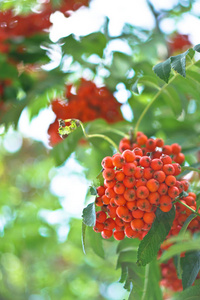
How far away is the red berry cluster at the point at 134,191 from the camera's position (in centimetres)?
106

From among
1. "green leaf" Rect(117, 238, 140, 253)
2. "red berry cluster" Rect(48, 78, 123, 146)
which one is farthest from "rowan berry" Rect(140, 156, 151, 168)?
"red berry cluster" Rect(48, 78, 123, 146)

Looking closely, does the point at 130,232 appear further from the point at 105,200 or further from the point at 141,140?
the point at 141,140

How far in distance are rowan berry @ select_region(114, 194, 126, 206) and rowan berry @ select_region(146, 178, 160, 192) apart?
84 mm

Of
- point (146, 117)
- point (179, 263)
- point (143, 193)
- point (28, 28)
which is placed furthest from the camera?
point (28, 28)

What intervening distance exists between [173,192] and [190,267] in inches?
10.3

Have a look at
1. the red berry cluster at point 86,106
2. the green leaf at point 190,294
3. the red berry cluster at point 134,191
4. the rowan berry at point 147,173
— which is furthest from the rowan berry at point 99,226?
the red berry cluster at point 86,106

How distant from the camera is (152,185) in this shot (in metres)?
1.06

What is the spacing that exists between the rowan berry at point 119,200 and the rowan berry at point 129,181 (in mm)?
38

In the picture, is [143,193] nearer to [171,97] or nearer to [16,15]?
[171,97]

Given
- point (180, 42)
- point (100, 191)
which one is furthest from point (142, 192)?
point (180, 42)

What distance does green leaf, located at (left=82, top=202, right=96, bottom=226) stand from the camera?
102cm

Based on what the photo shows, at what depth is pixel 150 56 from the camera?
2.29 metres

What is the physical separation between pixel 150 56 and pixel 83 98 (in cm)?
60

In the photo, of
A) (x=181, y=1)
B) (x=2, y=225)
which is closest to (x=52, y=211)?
(x=2, y=225)
